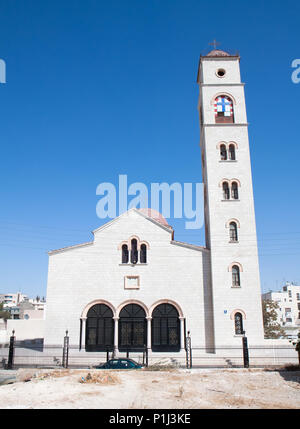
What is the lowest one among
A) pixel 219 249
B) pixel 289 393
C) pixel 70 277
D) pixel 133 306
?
pixel 289 393

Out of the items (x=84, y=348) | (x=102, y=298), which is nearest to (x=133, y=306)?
(x=102, y=298)

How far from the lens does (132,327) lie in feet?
85.8

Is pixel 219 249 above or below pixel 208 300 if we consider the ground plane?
above

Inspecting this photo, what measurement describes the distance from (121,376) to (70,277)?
12.5 m

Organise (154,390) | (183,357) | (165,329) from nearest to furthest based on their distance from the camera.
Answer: (154,390) → (183,357) → (165,329)

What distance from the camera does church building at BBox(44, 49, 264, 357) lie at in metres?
25.6

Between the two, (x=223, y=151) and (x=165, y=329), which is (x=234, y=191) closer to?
(x=223, y=151)

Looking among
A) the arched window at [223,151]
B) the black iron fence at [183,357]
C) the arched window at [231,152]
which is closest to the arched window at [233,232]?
the arched window at [231,152]

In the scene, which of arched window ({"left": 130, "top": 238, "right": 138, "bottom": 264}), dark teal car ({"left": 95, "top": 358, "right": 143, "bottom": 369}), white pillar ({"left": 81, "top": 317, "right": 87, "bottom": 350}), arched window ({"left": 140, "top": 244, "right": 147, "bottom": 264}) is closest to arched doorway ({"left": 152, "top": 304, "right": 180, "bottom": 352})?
arched window ({"left": 140, "top": 244, "right": 147, "bottom": 264})

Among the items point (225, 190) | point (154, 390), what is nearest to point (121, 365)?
point (154, 390)

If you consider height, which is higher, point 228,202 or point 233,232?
point 228,202

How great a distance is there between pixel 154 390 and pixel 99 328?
1320cm

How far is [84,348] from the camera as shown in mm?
25766
